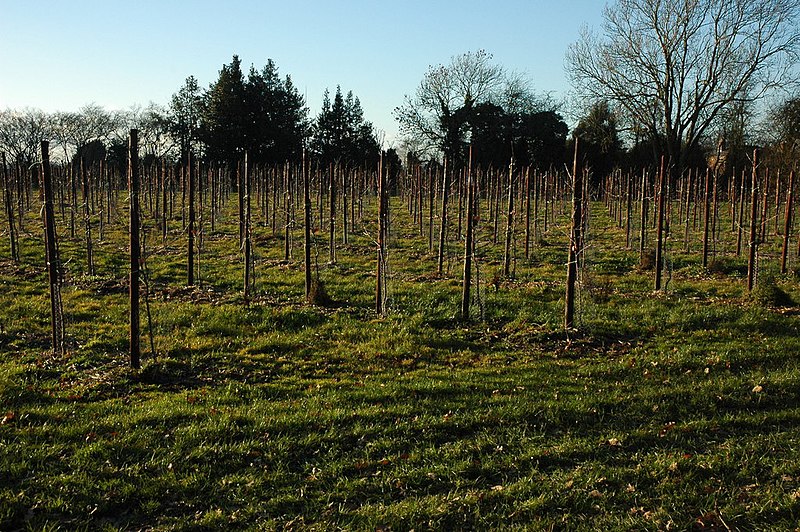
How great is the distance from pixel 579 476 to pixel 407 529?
1.76m

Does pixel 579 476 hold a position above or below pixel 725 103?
below

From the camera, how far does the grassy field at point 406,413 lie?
15.6 feet

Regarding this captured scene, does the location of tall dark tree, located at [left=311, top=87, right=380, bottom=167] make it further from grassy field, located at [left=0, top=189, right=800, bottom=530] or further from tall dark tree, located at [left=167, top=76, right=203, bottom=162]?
grassy field, located at [left=0, top=189, right=800, bottom=530]

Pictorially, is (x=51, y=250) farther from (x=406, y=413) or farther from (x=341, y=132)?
(x=341, y=132)

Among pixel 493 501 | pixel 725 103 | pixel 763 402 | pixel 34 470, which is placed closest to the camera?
pixel 493 501

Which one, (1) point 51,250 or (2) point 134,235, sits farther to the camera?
(1) point 51,250

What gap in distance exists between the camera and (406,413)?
6652 millimetres

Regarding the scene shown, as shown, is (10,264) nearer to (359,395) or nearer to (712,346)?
(359,395)

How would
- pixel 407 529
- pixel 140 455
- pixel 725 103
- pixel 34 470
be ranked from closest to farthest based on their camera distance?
1. pixel 407 529
2. pixel 34 470
3. pixel 140 455
4. pixel 725 103

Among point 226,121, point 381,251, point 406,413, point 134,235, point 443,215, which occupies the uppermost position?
point 226,121

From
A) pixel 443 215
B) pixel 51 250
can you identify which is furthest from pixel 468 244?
pixel 51 250

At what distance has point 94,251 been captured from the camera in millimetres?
18859

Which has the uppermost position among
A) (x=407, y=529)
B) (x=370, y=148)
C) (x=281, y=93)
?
(x=281, y=93)

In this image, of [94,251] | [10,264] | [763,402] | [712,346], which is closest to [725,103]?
[712,346]
